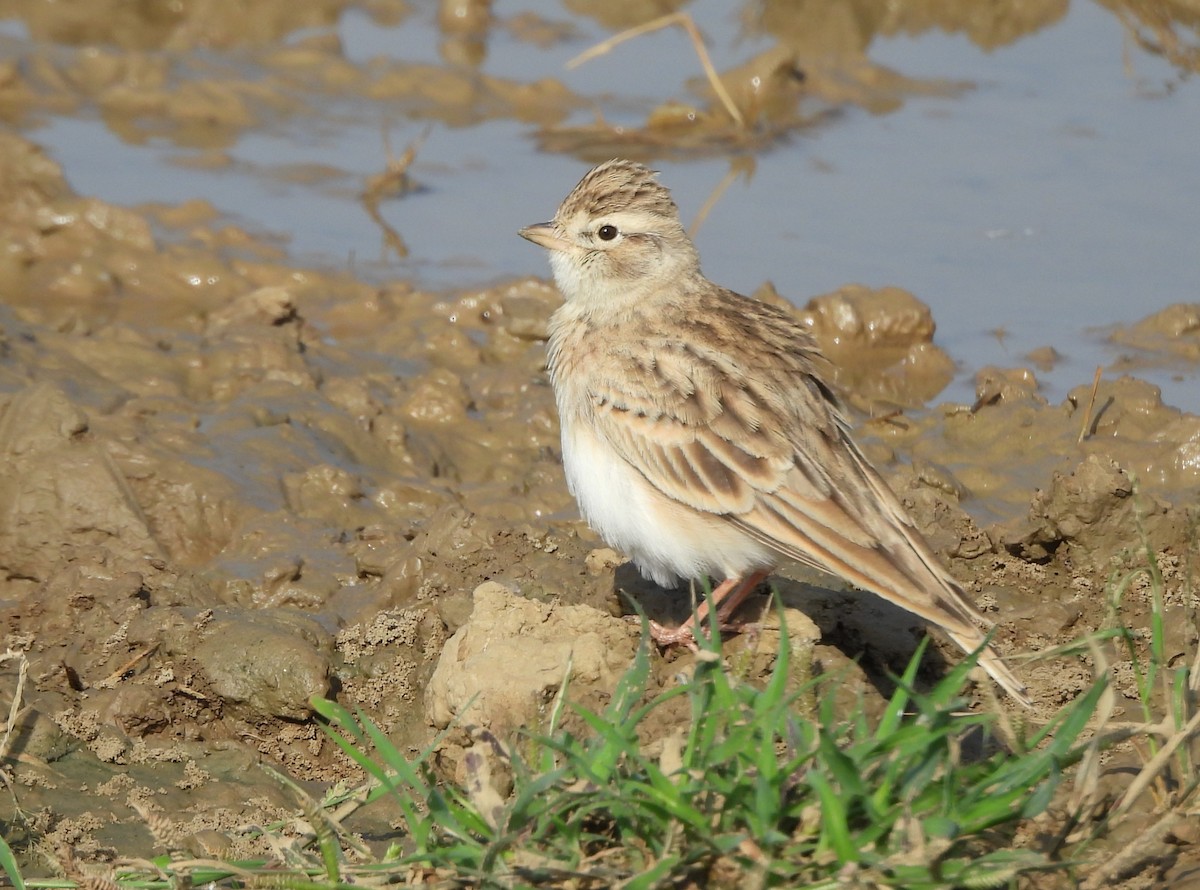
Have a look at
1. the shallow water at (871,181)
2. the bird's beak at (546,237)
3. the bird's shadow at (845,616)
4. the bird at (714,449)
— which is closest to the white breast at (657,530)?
the bird at (714,449)

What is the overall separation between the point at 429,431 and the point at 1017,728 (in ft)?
14.5

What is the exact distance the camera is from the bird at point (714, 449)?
490cm

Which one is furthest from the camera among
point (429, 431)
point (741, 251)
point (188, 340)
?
point (741, 251)

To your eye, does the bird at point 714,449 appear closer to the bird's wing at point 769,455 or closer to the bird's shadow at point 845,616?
the bird's wing at point 769,455

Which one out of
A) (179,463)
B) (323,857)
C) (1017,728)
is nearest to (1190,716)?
(1017,728)

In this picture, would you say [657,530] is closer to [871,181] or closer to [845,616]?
[845,616]

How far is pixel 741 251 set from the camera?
1048cm

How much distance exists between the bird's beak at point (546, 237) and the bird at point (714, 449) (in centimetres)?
18

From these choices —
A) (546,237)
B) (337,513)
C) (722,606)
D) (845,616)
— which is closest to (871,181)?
(337,513)

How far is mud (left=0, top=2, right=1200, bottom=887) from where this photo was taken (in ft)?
16.1

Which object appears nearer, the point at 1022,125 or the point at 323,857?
the point at 323,857

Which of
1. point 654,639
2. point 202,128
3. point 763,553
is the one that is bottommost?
point 202,128

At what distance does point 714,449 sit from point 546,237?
4.35 ft

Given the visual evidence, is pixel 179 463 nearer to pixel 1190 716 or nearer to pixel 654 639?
pixel 654 639
